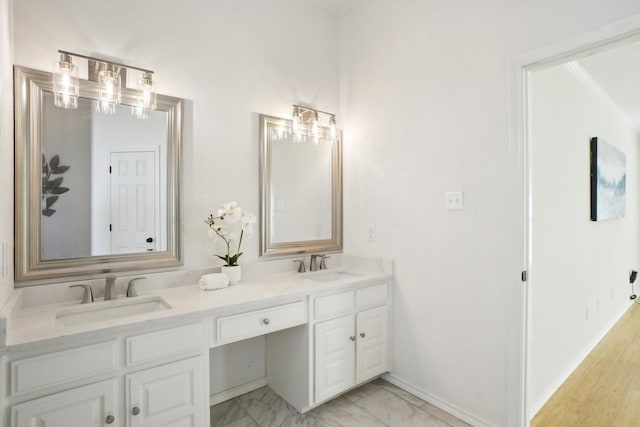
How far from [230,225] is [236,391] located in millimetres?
1117

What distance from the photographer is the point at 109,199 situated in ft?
5.83

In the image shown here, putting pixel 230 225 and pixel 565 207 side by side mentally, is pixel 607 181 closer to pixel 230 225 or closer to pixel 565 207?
pixel 565 207

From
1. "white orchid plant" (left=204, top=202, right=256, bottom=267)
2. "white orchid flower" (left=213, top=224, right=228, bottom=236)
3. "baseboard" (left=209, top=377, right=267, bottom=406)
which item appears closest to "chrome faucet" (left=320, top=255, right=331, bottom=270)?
"white orchid plant" (left=204, top=202, right=256, bottom=267)

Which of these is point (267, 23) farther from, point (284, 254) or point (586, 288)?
point (586, 288)

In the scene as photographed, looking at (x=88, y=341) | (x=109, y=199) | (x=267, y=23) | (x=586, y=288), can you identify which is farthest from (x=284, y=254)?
(x=586, y=288)

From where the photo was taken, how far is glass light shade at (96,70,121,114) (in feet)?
5.65

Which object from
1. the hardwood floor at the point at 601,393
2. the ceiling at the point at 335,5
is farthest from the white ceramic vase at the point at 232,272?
the ceiling at the point at 335,5

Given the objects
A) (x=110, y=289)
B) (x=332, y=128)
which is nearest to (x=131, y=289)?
(x=110, y=289)

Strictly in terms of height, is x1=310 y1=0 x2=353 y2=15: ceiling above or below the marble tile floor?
above

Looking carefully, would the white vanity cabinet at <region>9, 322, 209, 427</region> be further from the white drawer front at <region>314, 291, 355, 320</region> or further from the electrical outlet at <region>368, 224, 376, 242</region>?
the electrical outlet at <region>368, 224, 376, 242</region>

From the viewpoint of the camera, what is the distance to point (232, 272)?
206 cm

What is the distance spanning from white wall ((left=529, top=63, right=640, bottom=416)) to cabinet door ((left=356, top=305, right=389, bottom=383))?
0.89m

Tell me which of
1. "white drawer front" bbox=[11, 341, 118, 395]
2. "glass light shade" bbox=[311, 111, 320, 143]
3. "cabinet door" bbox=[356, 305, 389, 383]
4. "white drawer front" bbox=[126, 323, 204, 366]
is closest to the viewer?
"white drawer front" bbox=[11, 341, 118, 395]

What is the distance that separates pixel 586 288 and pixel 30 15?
4.24 m
